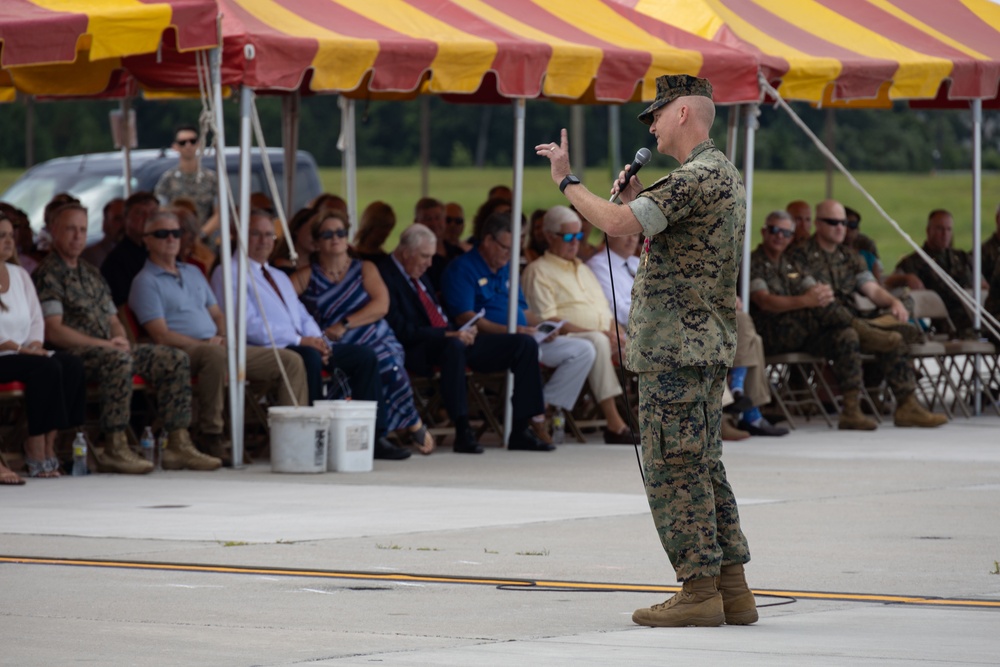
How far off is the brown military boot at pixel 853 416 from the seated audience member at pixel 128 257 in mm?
5405

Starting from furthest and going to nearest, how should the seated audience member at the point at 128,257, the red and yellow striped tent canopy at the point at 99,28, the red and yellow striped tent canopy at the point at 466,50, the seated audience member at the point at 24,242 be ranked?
the seated audience member at the point at 24,242 < the seated audience member at the point at 128,257 < the red and yellow striped tent canopy at the point at 466,50 < the red and yellow striped tent canopy at the point at 99,28

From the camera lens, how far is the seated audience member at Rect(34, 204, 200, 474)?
36.4 feet

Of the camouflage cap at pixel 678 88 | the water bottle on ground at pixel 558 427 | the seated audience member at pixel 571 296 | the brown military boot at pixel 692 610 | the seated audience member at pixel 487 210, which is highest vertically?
the camouflage cap at pixel 678 88

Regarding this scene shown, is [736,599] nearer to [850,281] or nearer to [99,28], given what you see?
[99,28]

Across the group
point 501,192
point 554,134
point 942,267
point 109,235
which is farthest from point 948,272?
point 554,134

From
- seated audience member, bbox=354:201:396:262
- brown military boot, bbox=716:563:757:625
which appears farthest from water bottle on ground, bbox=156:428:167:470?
brown military boot, bbox=716:563:757:625

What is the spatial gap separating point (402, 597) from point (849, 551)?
7.29 ft

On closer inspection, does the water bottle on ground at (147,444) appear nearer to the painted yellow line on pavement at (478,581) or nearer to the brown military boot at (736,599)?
the painted yellow line on pavement at (478,581)

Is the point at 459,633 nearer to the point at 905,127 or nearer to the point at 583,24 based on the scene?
the point at 583,24

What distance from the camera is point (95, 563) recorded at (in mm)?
7531

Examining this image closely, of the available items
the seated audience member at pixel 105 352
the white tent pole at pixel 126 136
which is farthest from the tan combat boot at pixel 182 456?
the white tent pole at pixel 126 136

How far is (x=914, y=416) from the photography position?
14.7 meters

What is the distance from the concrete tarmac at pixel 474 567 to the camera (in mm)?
5711

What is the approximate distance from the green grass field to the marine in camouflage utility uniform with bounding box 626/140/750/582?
4070 cm
